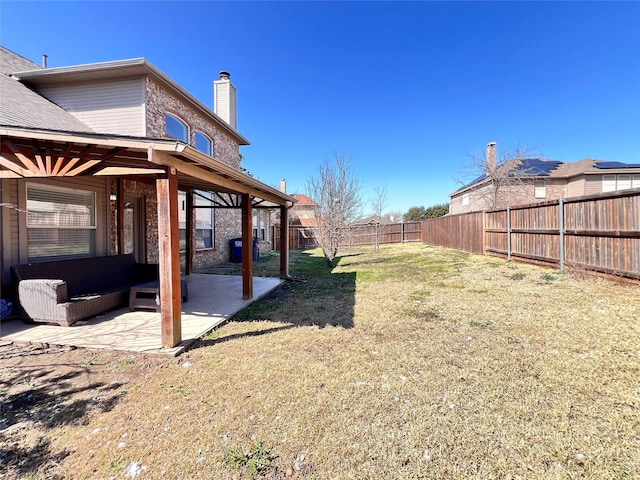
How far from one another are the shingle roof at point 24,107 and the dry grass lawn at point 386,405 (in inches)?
192

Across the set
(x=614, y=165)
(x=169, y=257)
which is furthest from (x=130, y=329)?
(x=614, y=165)

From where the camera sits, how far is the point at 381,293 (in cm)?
653

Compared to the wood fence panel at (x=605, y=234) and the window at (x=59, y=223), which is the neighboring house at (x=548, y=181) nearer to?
the wood fence panel at (x=605, y=234)

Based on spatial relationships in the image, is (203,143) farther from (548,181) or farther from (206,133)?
(548,181)

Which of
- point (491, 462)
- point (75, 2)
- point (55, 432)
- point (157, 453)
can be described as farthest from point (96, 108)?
point (491, 462)

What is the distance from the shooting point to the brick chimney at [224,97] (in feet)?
39.2

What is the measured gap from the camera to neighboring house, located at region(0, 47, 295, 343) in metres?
3.42

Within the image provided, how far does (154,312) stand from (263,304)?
1.99 m

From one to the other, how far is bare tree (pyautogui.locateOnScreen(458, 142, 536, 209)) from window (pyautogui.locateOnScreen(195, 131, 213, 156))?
18.6 m

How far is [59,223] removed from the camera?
5.56m

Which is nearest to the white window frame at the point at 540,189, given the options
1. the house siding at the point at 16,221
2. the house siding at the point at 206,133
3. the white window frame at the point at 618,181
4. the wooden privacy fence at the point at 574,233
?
the white window frame at the point at 618,181

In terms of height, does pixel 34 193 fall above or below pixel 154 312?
above

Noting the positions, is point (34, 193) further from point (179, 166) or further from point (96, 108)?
point (179, 166)

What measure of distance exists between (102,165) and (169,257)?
1982 mm
